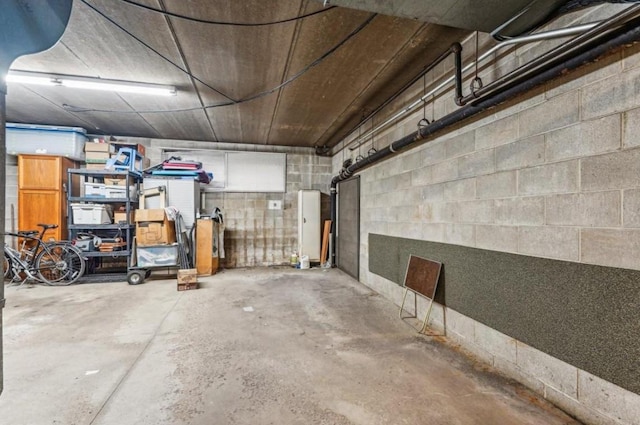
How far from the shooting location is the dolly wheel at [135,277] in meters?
4.64

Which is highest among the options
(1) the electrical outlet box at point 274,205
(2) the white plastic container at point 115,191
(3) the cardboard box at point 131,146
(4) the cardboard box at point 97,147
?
(3) the cardboard box at point 131,146

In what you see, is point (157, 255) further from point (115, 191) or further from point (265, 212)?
point (265, 212)

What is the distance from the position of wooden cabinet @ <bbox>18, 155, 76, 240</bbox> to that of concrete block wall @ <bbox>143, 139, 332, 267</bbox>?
2031 mm

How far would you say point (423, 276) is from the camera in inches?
116

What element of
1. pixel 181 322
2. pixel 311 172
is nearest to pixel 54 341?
pixel 181 322

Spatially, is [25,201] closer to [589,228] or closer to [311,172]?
[311,172]

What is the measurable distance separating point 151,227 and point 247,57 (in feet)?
11.3

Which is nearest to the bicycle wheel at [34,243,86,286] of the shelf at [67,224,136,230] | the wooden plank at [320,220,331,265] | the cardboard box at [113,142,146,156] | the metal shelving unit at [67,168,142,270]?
the metal shelving unit at [67,168,142,270]

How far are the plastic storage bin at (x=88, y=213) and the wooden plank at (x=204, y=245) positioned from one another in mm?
1602

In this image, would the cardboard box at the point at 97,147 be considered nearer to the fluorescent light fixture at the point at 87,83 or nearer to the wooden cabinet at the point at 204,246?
the fluorescent light fixture at the point at 87,83

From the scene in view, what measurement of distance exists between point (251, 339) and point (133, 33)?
116 inches

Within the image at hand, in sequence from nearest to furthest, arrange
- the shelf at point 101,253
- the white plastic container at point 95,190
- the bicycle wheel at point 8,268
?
the bicycle wheel at point 8,268 < the shelf at point 101,253 < the white plastic container at point 95,190

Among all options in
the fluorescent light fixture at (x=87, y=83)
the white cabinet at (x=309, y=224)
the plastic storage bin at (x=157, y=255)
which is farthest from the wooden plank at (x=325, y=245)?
the fluorescent light fixture at (x=87, y=83)

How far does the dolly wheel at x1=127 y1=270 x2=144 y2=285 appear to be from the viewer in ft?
15.2
